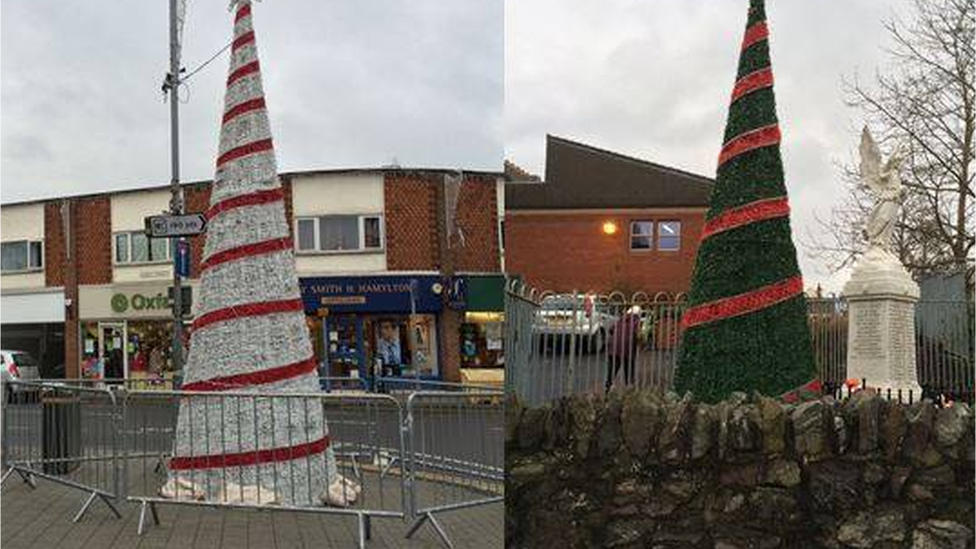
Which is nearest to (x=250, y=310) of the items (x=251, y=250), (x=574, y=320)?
(x=251, y=250)

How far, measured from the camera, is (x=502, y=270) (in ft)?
8.66

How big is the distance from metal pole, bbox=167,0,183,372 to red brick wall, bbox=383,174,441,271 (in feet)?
2.37

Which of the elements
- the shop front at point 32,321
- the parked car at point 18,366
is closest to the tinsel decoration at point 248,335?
the parked car at point 18,366

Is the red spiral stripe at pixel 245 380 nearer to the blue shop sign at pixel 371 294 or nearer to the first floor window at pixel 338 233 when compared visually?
the blue shop sign at pixel 371 294

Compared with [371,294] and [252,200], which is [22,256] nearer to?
[371,294]

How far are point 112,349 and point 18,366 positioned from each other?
33 cm

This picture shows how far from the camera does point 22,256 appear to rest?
3.23 m

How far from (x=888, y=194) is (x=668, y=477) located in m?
5.42

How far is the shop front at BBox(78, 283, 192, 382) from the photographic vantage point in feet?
11.0

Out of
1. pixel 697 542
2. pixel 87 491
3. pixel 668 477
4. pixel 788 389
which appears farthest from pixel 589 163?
pixel 87 491

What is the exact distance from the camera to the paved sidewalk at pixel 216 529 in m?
4.11

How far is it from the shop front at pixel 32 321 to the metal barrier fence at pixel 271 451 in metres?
0.43

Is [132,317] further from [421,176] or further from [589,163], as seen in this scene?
[589,163]

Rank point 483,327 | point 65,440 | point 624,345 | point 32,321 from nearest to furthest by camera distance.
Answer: point 483,327
point 32,321
point 624,345
point 65,440
